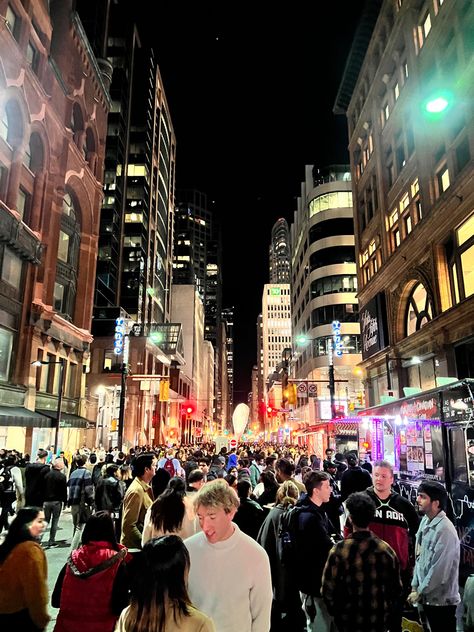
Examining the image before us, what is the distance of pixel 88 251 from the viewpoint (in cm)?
4125

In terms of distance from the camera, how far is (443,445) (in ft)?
37.1

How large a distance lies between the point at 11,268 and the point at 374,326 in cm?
2622

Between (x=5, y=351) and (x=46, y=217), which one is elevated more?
(x=46, y=217)

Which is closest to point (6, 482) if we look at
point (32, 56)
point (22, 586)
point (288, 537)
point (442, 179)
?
point (22, 586)

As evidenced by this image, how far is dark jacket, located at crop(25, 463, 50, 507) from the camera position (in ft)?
39.5

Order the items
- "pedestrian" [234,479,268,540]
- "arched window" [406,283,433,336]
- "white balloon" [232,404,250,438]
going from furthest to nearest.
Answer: "white balloon" [232,404,250,438], "arched window" [406,283,433,336], "pedestrian" [234,479,268,540]

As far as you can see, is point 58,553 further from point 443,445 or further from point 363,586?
point 443,445

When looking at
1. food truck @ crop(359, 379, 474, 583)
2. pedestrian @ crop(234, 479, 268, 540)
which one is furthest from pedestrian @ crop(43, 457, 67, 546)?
food truck @ crop(359, 379, 474, 583)

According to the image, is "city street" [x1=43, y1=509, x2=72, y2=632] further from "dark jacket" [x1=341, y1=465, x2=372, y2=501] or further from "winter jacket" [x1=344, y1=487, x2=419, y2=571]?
"dark jacket" [x1=341, y1=465, x2=372, y2=501]

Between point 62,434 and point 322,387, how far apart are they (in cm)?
3761

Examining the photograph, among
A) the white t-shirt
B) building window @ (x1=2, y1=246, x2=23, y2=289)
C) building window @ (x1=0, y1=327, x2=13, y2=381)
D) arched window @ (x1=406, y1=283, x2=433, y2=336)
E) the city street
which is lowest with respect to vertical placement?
the city street

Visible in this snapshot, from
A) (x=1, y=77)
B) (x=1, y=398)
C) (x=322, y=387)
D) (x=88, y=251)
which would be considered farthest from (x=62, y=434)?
(x=322, y=387)

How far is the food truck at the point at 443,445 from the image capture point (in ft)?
31.6

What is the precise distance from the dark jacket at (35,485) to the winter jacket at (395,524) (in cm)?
927
